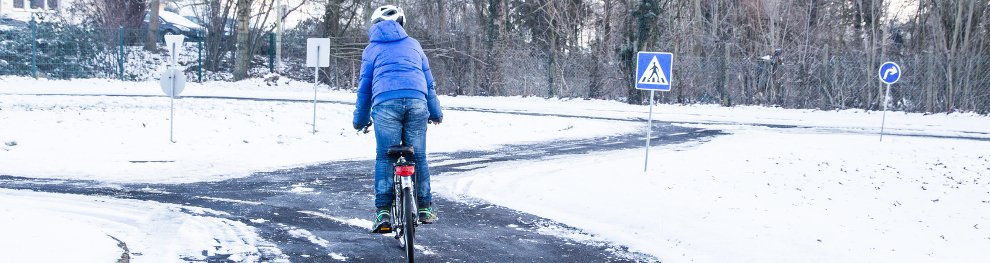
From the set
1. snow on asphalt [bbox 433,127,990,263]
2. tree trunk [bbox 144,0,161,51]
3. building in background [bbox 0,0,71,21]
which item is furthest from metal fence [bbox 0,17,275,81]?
snow on asphalt [bbox 433,127,990,263]

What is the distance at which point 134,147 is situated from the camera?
15.5m

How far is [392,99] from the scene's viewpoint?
21.7ft

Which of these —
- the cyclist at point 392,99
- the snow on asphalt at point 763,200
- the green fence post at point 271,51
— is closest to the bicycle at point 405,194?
the cyclist at point 392,99

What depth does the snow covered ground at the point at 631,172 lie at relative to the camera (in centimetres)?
789

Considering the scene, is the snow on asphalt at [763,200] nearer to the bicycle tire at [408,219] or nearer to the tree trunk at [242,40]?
the bicycle tire at [408,219]

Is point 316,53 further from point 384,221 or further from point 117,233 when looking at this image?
point 384,221

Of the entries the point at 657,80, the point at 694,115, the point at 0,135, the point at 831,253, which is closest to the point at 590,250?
the point at 831,253

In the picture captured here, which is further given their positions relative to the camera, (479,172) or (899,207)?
(479,172)

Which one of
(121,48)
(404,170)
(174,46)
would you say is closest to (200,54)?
(121,48)

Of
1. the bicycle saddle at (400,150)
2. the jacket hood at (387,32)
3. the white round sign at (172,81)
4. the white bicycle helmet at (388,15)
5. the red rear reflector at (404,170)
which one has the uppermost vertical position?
the white bicycle helmet at (388,15)

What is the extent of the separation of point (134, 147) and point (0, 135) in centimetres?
221

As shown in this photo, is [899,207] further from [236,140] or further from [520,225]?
[236,140]

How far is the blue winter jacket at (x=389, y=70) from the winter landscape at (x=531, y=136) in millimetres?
122

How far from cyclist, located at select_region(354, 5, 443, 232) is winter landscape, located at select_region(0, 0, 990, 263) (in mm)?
194
